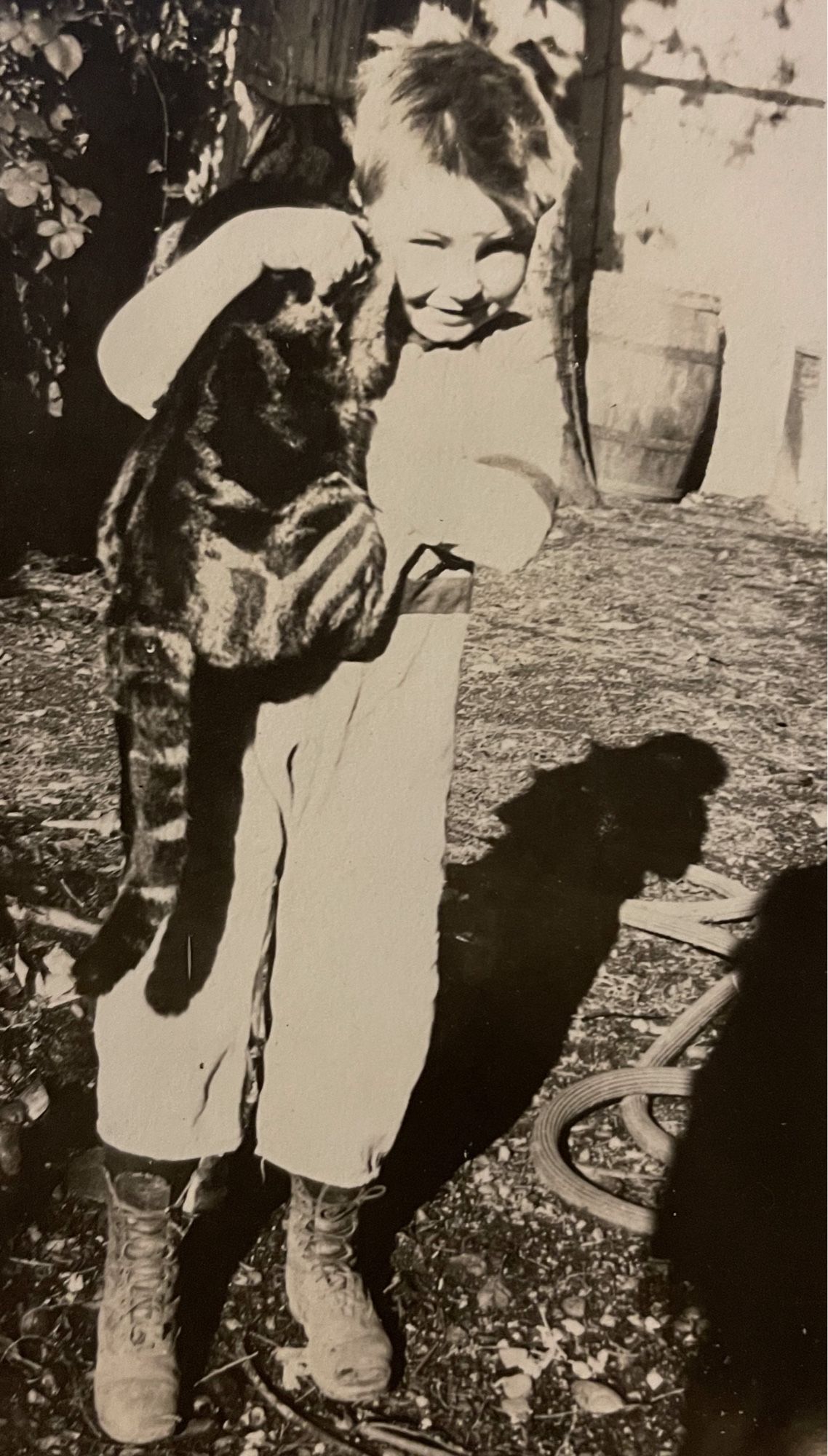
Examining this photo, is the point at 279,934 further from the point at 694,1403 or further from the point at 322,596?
the point at 694,1403

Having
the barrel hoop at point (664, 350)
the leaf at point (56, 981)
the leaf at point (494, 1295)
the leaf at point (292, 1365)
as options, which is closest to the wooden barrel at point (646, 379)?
the barrel hoop at point (664, 350)

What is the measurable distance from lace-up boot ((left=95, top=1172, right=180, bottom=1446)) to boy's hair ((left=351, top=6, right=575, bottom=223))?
A: 1570 mm

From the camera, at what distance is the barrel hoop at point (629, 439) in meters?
1.69

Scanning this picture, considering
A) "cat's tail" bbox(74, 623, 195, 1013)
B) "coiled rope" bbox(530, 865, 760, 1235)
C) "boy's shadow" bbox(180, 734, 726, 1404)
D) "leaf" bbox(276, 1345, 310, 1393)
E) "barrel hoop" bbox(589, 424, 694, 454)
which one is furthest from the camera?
"coiled rope" bbox(530, 865, 760, 1235)

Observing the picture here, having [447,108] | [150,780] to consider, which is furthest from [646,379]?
[150,780]

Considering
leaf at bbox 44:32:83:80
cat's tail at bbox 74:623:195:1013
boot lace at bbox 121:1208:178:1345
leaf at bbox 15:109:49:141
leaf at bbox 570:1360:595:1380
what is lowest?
leaf at bbox 570:1360:595:1380

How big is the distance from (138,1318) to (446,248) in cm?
171

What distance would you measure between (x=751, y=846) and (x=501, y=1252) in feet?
2.82

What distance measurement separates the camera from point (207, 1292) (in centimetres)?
186

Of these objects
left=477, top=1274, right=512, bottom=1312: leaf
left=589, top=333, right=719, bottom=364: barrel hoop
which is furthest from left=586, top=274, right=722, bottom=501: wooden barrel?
left=477, top=1274, right=512, bottom=1312: leaf

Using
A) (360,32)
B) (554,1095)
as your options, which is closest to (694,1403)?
(554,1095)

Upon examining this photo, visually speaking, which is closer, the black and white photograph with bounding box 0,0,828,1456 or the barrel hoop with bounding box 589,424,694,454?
the black and white photograph with bounding box 0,0,828,1456

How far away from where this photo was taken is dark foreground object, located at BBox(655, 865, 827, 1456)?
1.78 metres

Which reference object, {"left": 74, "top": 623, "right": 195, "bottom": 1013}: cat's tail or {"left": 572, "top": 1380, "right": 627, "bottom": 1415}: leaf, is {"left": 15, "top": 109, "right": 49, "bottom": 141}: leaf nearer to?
{"left": 74, "top": 623, "right": 195, "bottom": 1013}: cat's tail
